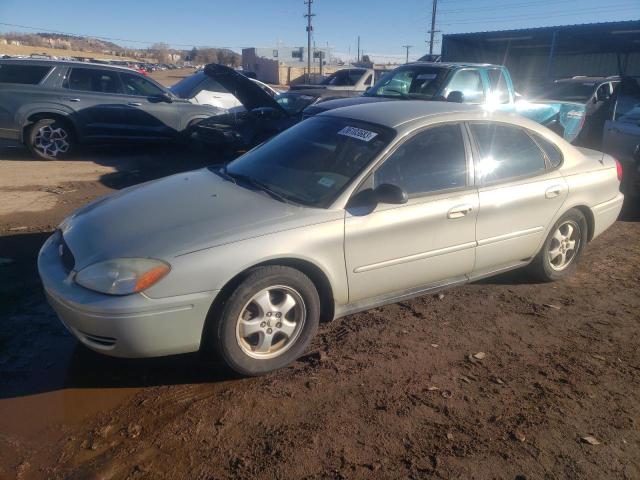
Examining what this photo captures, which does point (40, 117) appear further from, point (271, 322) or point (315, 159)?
point (271, 322)

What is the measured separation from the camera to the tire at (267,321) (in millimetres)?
2854

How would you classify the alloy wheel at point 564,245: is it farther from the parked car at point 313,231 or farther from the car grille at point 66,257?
the car grille at point 66,257

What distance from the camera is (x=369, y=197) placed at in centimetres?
324

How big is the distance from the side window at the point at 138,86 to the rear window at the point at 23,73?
131cm

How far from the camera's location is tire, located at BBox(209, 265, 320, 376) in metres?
2.85

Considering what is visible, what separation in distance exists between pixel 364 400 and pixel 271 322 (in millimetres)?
719

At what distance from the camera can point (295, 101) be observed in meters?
10.5

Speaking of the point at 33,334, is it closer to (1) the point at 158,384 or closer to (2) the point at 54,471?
(1) the point at 158,384

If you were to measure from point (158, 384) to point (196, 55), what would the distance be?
105921 millimetres

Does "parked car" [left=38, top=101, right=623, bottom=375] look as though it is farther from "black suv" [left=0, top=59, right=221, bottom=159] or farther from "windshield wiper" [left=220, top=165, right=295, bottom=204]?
"black suv" [left=0, top=59, right=221, bottom=159]

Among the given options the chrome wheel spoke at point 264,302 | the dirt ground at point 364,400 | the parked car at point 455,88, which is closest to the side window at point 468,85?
the parked car at point 455,88

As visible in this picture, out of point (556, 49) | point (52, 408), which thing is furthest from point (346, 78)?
point (556, 49)

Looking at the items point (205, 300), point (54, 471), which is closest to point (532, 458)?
point (205, 300)

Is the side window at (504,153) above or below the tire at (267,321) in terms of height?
above
